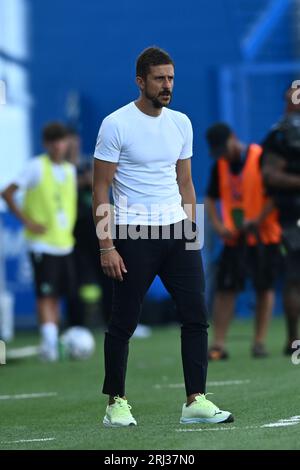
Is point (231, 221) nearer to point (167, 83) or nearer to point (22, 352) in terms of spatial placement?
point (22, 352)

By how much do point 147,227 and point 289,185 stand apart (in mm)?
4692

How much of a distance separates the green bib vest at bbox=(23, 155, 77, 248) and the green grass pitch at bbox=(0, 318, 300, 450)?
121cm

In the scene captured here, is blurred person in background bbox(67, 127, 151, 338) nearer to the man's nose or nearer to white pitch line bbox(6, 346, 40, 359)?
white pitch line bbox(6, 346, 40, 359)

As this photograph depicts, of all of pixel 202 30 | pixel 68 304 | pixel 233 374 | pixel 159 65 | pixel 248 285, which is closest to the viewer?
pixel 159 65

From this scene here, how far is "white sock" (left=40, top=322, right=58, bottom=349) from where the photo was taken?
13.4m

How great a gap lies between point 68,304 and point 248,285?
436cm

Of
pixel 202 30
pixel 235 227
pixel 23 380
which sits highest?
pixel 202 30

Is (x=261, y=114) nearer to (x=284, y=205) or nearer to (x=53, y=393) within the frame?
(x=284, y=205)

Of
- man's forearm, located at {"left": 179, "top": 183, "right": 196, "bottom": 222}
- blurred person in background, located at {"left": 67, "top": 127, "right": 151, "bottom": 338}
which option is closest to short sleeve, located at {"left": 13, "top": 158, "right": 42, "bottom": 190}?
blurred person in background, located at {"left": 67, "top": 127, "right": 151, "bottom": 338}

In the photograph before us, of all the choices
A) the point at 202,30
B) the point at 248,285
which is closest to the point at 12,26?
the point at 202,30

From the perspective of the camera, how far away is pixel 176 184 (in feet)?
25.7

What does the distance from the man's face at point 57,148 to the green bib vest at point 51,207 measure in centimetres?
12

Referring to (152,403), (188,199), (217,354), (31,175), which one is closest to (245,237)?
(217,354)

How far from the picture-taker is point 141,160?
7.66m
